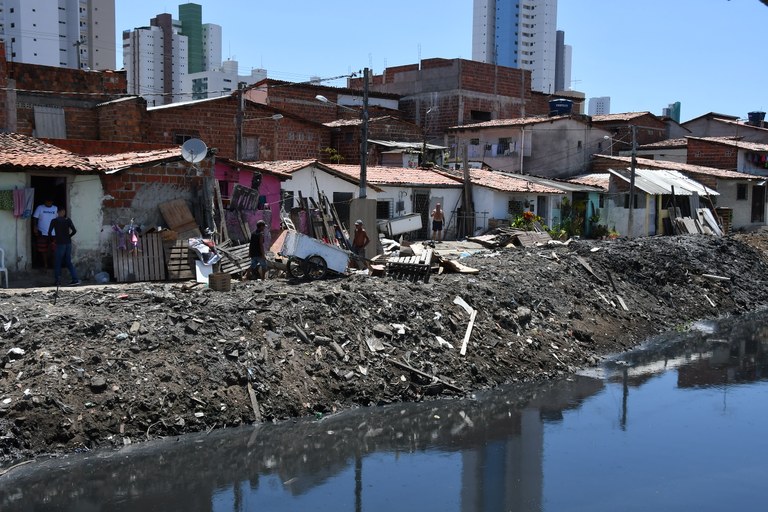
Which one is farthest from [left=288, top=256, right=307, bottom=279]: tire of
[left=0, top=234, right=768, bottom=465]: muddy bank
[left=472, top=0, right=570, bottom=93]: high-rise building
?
[left=472, top=0, right=570, bottom=93]: high-rise building

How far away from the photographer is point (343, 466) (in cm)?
1209

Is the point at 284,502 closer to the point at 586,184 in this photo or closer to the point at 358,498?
the point at 358,498

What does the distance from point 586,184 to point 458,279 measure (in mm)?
18552

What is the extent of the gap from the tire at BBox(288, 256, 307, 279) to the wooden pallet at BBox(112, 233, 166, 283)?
277cm

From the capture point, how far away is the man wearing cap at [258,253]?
17.5 metres

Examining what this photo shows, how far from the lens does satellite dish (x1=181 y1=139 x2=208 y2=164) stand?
59.9ft

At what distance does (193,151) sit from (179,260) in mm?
2510

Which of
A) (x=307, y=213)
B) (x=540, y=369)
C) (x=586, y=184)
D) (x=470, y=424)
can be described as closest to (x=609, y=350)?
(x=540, y=369)

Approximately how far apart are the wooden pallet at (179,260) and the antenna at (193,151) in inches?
75.9

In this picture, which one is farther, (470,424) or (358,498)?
(470,424)

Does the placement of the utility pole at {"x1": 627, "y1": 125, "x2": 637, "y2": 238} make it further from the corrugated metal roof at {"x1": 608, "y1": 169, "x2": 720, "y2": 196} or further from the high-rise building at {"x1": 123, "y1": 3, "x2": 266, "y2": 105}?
the high-rise building at {"x1": 123, "y1": 3, "x2": 266, "y2": 105}

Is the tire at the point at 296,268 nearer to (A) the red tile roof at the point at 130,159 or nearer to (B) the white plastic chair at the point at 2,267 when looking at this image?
(A) the red tile roof at the point at 130,159

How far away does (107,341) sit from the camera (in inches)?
513

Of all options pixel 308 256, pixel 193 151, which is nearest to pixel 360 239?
pixel 308 256
